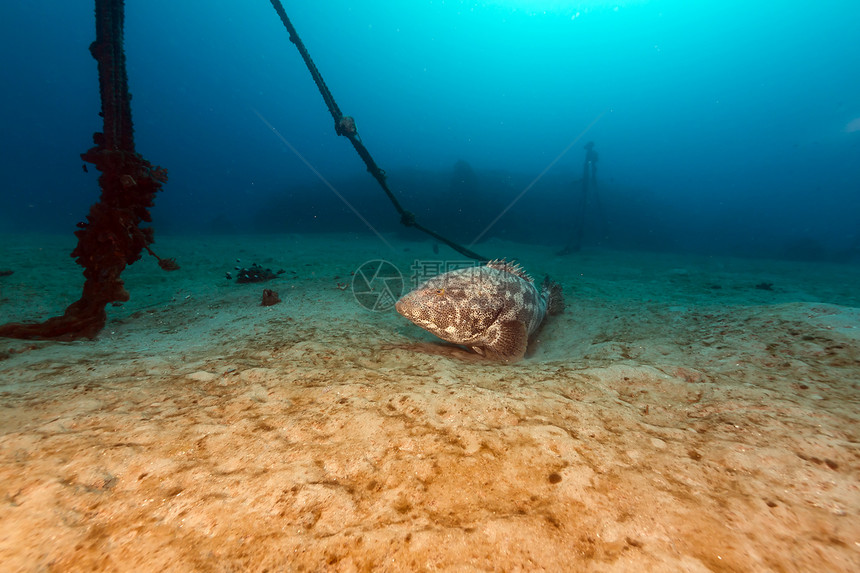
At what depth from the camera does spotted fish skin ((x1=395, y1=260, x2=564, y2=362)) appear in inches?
160

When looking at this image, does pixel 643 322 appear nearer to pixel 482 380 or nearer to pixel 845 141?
pixel 482 380

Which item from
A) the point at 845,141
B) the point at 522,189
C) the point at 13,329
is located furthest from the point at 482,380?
the point at 845,141

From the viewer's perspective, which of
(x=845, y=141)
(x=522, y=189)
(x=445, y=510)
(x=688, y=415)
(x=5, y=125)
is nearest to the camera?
(x=445, y=510)

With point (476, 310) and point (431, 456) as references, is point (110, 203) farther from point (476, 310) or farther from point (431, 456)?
point (431, 456)

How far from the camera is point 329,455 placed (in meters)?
1.82

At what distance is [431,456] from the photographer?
5.95 ft

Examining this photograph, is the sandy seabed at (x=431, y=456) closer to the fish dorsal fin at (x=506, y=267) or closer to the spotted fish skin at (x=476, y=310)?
the spotted fish skin at (x=476, y=310)

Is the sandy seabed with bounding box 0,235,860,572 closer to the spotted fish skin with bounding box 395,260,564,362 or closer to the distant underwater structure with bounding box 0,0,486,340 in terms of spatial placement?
the spotted fish skin with bounding box 395,260,564,362

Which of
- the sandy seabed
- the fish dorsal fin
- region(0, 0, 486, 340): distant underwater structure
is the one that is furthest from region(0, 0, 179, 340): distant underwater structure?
the fish dorsal fin

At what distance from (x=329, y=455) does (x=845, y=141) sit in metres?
106

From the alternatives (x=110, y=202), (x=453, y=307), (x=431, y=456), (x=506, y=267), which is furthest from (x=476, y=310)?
(x=110, y=202)

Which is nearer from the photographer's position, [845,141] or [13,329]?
[13,329]

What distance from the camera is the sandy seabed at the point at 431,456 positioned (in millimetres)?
1199

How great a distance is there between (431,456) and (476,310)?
2.55 m
